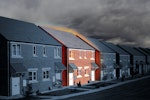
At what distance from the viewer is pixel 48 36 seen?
47.2 meters

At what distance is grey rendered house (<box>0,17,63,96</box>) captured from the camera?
112 feet

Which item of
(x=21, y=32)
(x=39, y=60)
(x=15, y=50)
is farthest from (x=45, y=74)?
(x=15, y=50)

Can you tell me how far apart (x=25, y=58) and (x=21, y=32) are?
4.23 metres

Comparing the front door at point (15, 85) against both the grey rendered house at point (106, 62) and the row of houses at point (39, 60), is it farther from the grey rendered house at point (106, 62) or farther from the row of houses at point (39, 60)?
the grey rendered house at point (106, 62)

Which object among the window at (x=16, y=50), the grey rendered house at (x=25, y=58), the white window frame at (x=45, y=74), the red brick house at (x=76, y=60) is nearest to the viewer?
the grey rendered house at (x=25, y=58)

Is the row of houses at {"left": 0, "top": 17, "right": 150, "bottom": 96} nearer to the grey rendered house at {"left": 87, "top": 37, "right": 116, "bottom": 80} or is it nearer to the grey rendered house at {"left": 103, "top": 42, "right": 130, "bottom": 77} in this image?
the grey rendered house at {"left": 87, "top": 37, "right": 116, "bottom": 80}

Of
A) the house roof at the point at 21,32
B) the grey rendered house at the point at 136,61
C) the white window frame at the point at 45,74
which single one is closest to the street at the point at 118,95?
the white window frame at the point at 45,74

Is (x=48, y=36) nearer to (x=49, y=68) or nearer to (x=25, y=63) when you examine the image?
(x=49, y=68)

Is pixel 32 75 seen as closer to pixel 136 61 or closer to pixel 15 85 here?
pixel 15 85

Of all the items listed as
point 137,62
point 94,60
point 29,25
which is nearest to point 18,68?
point 29,25

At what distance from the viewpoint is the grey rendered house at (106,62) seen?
6681 cm

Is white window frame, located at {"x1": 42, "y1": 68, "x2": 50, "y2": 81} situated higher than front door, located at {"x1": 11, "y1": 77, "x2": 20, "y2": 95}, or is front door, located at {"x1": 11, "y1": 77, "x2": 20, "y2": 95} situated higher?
white window frame, located at {"x1": 42, "y1": 68, "x2": 50, "y2": 81}

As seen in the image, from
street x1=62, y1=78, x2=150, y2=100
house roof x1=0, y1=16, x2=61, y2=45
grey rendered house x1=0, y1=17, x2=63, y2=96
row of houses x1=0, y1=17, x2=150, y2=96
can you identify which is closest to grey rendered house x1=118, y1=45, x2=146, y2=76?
row of houses x1=0, y1=17, x2=150, y2=96

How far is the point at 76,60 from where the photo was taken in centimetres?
5322
